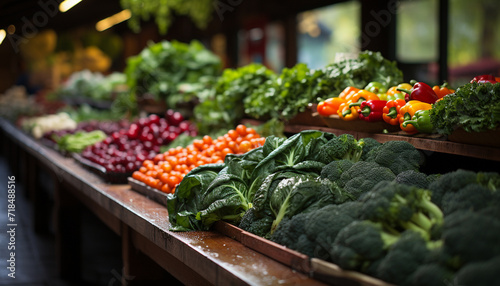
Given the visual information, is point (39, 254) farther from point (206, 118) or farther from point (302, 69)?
Answer: point (302, 69)

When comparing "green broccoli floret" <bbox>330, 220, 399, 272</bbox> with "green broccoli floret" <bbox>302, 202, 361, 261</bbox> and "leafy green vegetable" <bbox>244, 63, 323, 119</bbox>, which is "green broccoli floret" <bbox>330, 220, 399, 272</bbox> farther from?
"leafy green vegetable" <bbox>244, 63, 323, 119</bbox>

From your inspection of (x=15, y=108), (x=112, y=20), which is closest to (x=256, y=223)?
(x=15, y=108)

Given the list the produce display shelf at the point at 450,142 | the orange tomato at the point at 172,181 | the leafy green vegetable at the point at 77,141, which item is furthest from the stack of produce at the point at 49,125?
the produce display shelf at the point at 450,142

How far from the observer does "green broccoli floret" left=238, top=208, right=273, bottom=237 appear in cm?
223

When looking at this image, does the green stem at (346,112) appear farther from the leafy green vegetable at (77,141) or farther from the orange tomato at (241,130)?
the leafy green vegetable at (77,141)

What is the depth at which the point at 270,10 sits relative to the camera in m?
8.14

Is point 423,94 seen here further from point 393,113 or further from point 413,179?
point 413,179

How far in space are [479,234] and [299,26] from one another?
6908 mm

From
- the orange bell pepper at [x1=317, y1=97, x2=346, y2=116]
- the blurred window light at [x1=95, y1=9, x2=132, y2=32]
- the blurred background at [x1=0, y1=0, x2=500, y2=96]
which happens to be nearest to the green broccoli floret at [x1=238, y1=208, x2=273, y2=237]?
the orange bell pepper at [x1=317, y1=97, x2=346, y2=116]

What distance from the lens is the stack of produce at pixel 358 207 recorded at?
1479mm

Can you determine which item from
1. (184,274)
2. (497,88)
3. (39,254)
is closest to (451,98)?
(497,88)

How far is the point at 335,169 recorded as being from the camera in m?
2.33

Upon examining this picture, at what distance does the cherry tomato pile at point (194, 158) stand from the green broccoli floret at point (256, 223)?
102cm

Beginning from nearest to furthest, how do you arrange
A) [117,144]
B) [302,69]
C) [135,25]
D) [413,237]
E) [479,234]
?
[479,234], [413,237], [302,69], [117,144], [135,25]
